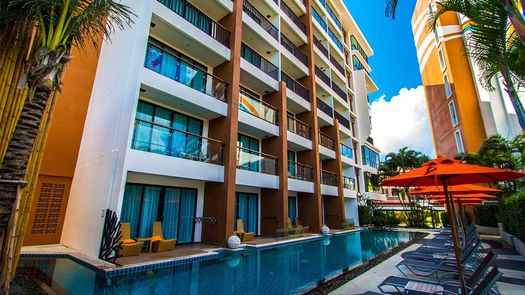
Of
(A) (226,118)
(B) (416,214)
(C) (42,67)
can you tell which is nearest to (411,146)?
(B) (416,214)

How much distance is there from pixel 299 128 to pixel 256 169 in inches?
241

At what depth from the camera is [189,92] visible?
1125cm

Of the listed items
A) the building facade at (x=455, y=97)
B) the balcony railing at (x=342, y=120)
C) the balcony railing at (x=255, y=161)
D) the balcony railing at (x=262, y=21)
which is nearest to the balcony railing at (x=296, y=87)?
the balcony railing at (x=262, y=21)

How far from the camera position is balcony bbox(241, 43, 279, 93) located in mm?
14867

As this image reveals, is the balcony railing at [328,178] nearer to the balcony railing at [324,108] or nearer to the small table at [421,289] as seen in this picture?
the balcony railing at [324,108]

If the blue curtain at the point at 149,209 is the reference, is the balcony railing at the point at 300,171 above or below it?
above

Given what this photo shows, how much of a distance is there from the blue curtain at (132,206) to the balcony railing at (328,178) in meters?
13.5

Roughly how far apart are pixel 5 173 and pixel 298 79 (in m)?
19.6

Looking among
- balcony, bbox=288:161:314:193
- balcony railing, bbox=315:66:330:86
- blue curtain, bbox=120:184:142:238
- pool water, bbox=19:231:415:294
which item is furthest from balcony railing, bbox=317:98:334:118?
blue curtain, bbox=120:184:142:238

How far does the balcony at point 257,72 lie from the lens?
48.8ft

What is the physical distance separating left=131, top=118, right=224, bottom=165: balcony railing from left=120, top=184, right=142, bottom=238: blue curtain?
2.13 m

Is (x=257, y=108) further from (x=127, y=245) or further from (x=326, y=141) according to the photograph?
(x=127, y=245)

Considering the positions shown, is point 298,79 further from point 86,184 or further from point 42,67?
point 42,67

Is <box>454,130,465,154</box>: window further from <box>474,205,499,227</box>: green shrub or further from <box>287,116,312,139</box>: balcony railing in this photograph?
<box>287,116,312,139</box>: balcony railing
